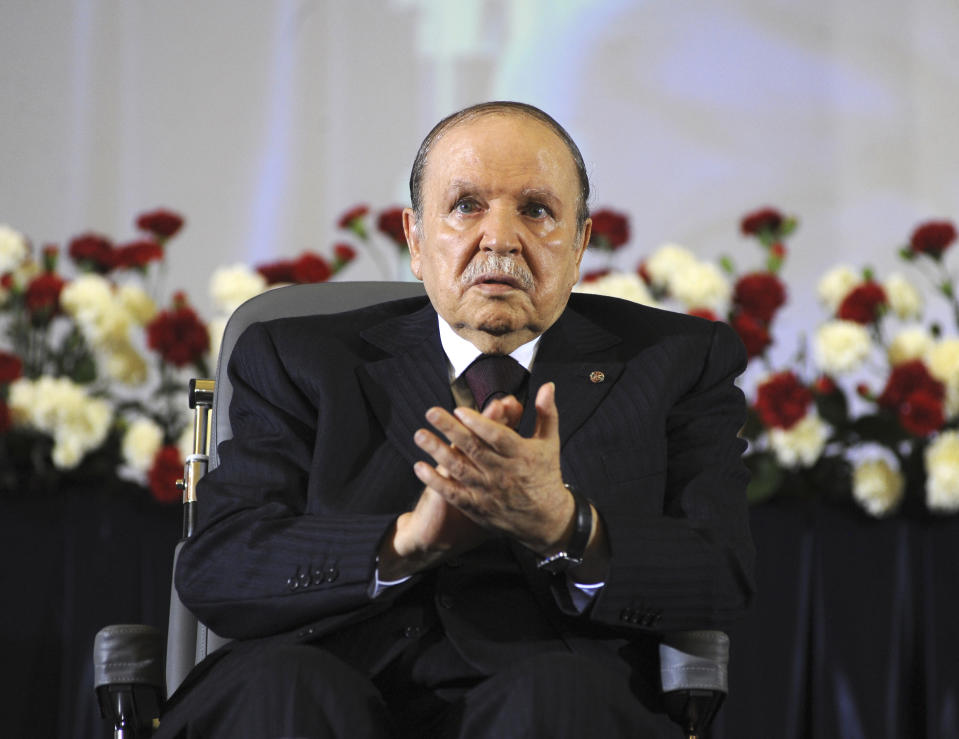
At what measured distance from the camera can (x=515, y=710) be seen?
1232mm

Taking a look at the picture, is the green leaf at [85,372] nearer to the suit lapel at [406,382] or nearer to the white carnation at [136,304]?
the white carnation at [136,304]

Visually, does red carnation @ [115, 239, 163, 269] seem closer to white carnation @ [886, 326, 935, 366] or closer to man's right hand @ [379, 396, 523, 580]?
man's right hand @ [379, 396, 523, 580]

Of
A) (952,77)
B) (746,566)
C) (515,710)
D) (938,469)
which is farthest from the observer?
(952,77)

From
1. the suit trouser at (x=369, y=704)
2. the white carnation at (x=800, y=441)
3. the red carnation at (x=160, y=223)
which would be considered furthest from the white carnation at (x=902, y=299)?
the red carnation at (x=160, y=223)

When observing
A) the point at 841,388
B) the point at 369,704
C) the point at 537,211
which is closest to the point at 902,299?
the point at 841,388

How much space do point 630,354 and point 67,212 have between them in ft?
7.09

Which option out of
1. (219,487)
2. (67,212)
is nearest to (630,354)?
(219,487)

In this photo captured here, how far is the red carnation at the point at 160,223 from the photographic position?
2611mm

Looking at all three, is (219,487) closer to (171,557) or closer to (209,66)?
(171,557)

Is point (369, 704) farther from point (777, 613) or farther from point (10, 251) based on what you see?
point (10, 251)

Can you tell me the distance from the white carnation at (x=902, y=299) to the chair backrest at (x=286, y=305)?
1.07 meters

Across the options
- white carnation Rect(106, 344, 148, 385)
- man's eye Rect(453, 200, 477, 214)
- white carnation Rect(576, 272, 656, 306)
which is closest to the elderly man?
man's eye Rect(453, 200, 477, 214)

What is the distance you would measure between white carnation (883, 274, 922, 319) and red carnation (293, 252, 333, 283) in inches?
45.9

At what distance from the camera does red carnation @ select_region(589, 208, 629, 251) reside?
256cm
